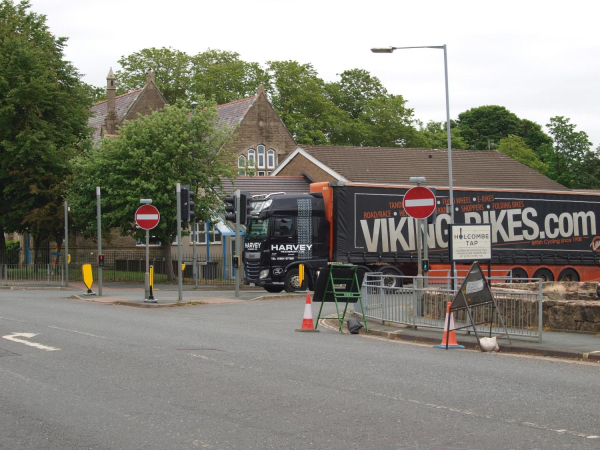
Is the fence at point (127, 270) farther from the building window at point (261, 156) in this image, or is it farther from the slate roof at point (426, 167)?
the building window at point (261, 156)

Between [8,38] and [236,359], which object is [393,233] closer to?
[236,359]

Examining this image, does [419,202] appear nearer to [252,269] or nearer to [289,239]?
[289,239]

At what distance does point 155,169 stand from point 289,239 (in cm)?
1029

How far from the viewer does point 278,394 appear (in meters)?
8.74

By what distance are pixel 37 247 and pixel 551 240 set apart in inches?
1072

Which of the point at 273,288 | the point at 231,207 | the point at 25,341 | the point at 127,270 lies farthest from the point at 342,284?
the point at 127,270

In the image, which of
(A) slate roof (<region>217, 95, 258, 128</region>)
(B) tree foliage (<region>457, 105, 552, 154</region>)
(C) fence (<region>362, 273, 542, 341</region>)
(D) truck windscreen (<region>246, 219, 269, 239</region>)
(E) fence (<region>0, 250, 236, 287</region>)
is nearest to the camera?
(C) fence (<region>362, 273, 542, 341</region>)

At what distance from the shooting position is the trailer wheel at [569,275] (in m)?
32.6

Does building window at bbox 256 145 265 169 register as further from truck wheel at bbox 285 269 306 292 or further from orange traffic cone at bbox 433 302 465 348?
orange traffic cone at bbox 433 302 465 348

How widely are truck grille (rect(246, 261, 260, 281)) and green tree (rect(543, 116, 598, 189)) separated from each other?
5879cm

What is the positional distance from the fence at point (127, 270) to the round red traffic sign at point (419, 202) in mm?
20333

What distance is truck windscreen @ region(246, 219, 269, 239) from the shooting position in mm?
29328

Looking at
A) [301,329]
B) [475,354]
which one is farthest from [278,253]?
[475,354]

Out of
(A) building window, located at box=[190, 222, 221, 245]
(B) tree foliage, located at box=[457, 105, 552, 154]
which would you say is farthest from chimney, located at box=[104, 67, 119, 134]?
(B) tree foliage, located at box=[457, 105, 552, 154]
